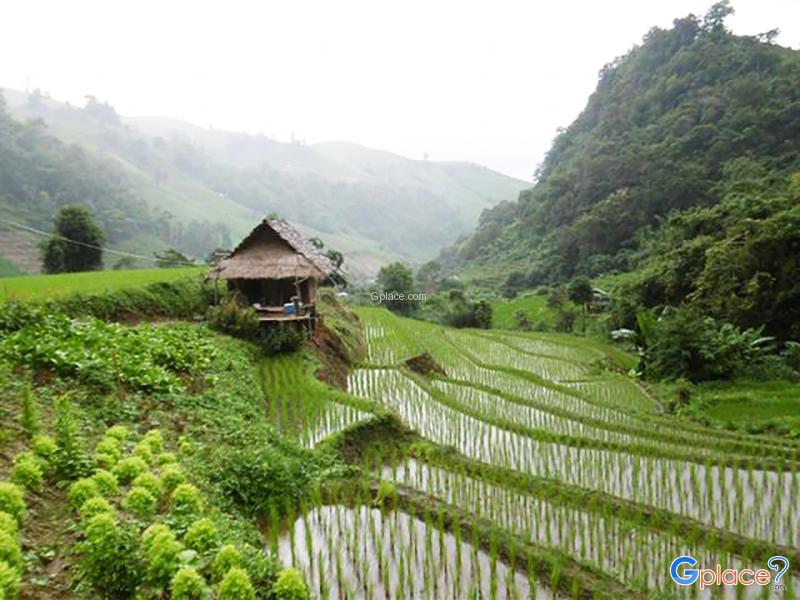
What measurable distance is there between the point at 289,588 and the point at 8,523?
2.35 m

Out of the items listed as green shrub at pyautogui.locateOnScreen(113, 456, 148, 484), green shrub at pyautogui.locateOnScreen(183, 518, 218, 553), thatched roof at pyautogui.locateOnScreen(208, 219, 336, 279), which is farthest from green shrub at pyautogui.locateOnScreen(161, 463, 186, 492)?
thatched roof at pyautogui.locateOnScreen(208, 219, 336, 279)

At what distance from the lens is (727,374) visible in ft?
46.3

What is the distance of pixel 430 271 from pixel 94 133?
90342 millimetres

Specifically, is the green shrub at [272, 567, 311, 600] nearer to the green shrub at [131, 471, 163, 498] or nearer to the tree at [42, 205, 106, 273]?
the green shrub at [131, 471, 163, 498]

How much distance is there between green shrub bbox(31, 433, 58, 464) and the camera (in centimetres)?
520

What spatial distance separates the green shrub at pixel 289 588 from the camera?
13.3 feet

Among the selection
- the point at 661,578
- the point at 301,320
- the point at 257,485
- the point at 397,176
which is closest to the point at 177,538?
the point at 257,485

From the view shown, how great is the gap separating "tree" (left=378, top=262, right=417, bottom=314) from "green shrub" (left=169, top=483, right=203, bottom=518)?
28866 millimetres

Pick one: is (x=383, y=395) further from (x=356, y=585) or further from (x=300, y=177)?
(x=300, y=177)

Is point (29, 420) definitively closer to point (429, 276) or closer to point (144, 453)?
point (144, 453)

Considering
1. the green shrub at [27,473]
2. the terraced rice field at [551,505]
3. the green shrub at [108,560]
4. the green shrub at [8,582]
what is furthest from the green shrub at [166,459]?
the green shrub at [8,582]

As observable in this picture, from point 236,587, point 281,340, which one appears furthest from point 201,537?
point 281,340

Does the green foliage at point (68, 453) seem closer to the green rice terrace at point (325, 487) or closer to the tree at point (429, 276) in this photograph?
the green rice terrace at point (325, 487)

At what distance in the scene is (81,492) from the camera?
4.79 metres
